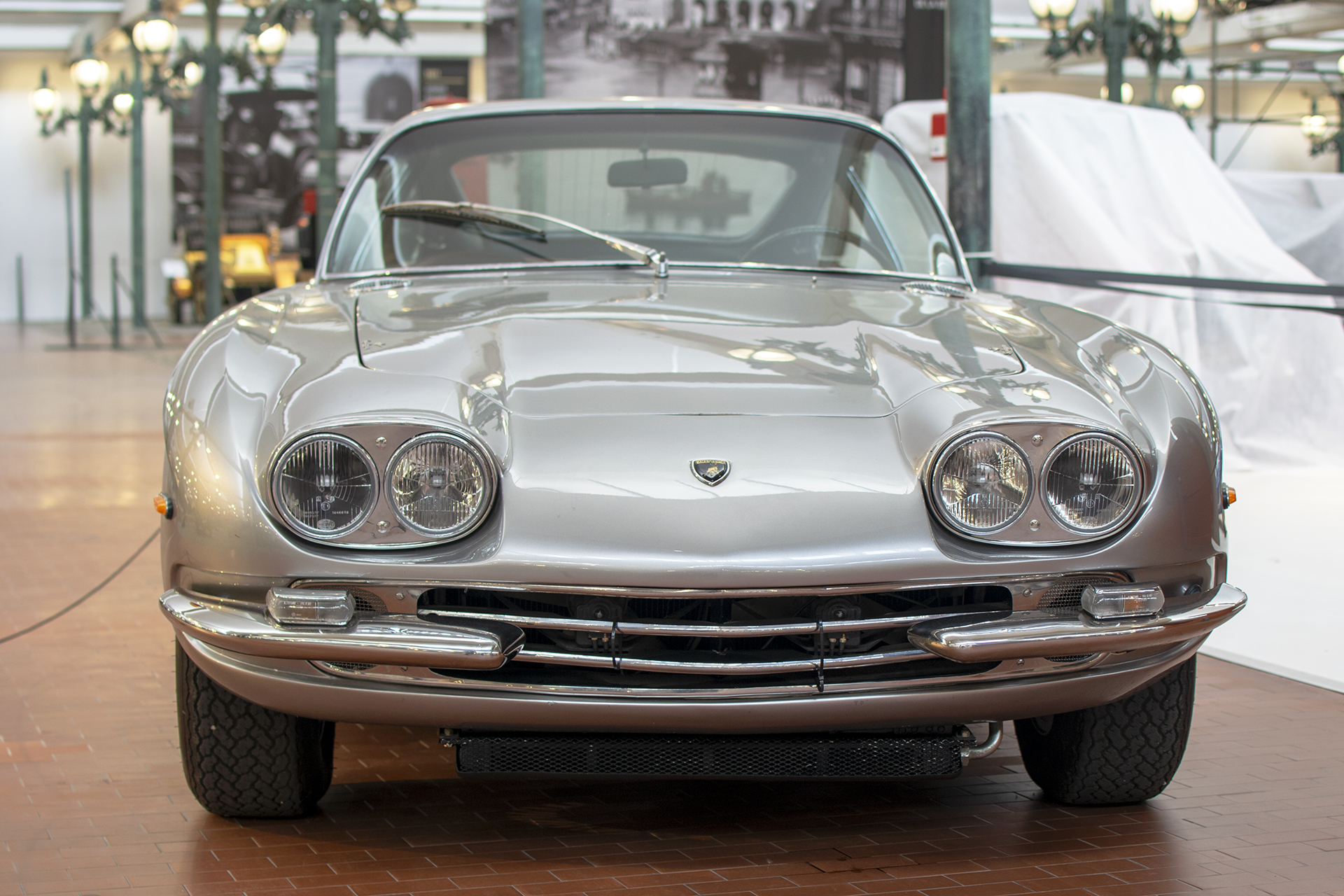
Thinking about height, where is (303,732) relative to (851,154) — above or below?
below

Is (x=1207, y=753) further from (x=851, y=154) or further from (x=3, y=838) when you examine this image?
(x=3, y=838)

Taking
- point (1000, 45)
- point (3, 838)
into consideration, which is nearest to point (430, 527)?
point (3, 838)

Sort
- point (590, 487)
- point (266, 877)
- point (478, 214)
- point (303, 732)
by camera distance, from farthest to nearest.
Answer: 1. point (478, 214)
2. point (303, 732)
3. point (266, 877)
4. point (590, 487)

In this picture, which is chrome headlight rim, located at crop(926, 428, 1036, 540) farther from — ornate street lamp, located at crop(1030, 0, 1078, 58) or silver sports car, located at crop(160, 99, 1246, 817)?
ornate street lamp, located at crop(1030, 0, 1078, 58)

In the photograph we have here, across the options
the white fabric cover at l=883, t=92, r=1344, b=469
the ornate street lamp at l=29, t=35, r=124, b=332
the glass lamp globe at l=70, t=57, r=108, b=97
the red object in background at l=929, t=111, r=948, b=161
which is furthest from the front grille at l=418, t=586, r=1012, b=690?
the ornate street lamp at l=29, t=35, r=124, b=332

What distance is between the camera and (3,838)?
Result: 8.80ft

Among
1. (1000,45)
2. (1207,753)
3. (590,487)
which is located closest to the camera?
(590,487)

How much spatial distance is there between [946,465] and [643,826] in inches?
36.9

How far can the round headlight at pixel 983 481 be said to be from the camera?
229 centimetres

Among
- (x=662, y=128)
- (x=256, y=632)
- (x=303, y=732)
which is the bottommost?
(x=303, y=732)

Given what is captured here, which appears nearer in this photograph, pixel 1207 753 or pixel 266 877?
pixel 266 877

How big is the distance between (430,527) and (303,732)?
0.62m

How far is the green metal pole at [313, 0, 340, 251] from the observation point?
1059 cm

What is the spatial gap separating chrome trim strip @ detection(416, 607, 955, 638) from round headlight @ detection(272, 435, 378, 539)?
0.21 meters
